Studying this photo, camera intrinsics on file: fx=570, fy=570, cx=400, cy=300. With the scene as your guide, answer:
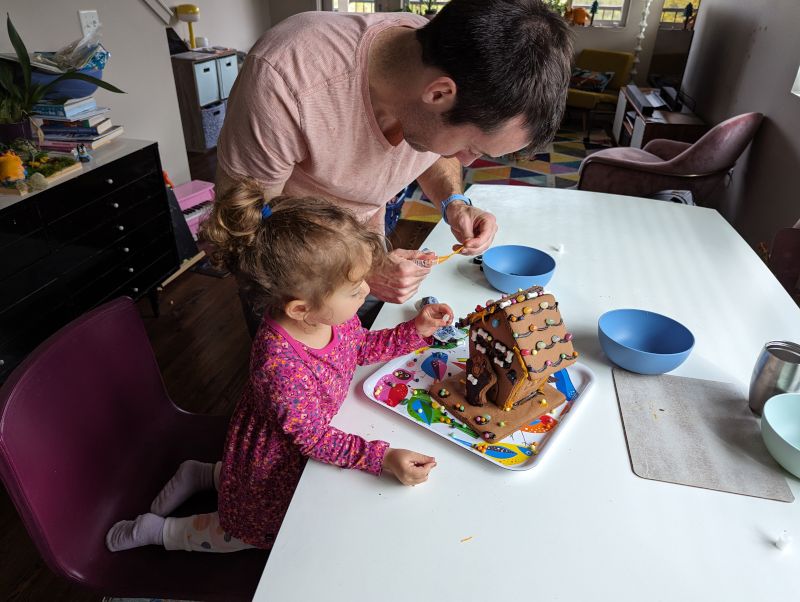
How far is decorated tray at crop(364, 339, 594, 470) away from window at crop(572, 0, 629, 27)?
627 cm

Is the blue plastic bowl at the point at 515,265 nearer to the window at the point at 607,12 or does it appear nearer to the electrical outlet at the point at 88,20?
the electrical outlet at the point at 88,20

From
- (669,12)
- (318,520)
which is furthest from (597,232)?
(669,12)

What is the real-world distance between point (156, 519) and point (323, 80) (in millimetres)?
885

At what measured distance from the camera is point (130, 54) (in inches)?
118

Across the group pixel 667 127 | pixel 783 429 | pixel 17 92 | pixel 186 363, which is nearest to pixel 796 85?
pixel 667 127

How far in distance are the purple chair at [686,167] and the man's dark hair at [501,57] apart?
7.91ft

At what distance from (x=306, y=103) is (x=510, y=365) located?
2.04ft

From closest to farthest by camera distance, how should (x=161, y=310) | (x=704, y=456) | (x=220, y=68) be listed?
(x=704, y=456) < (x=161, y=310) < (x=220, y=68)

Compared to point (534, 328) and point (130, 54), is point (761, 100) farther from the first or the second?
point (130, 54)

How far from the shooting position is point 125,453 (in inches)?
44.8

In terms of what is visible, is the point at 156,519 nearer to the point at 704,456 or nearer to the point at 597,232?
the point at 704,456

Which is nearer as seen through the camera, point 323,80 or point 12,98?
point 323,80

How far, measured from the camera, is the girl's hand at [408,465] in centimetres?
85

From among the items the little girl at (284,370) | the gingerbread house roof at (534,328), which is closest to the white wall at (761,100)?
the gingerbread house roof at (534,328)
